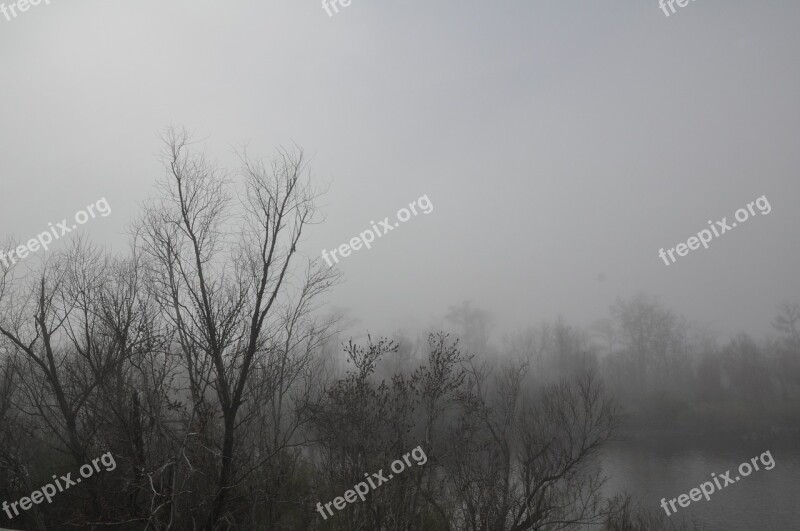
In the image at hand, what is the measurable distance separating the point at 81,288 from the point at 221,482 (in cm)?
704

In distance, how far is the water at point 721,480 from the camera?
17.8m

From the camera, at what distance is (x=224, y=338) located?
33.0 feet

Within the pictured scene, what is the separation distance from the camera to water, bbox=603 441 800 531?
17.8 metres

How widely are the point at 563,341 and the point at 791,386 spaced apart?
15.4 meters

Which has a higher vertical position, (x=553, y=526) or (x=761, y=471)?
(x=553, y=526)

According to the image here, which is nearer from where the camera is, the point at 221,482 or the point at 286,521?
the point at 221,482

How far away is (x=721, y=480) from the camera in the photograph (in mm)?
22203

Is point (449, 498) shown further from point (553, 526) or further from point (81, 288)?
point (81, 288)

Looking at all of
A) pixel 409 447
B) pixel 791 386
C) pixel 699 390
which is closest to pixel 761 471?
pixel 699 390

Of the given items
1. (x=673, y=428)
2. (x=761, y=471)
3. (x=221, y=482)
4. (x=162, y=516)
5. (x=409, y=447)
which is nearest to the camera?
(x=221, y=482)

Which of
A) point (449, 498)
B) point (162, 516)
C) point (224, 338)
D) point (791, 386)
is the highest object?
point (224, 338)

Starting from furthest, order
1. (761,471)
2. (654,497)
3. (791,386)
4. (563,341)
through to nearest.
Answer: (563,341) < (791,386) < (761,471) < (654,497)

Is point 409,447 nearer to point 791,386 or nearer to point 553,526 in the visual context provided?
point 553,526

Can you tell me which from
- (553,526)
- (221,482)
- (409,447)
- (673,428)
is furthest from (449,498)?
(673,428)
